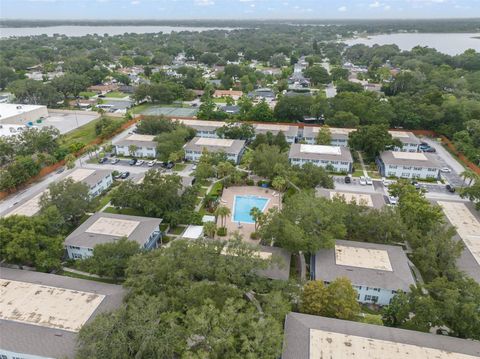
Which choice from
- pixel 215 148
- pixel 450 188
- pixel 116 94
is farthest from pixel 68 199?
pixel 116 94

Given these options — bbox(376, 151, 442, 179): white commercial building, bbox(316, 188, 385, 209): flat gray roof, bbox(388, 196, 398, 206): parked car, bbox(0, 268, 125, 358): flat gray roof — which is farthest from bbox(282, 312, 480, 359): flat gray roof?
bbox(376, 151, 442, 179): white commercial building

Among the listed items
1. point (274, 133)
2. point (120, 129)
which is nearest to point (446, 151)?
point (274, 133)

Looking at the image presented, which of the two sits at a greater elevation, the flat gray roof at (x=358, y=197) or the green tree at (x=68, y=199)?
the green tree at (x=68, y=199)

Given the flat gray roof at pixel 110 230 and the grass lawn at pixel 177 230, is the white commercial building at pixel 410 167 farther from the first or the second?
the flat gray roof at pixel 110 230

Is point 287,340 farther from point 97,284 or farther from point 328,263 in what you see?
point 97,284

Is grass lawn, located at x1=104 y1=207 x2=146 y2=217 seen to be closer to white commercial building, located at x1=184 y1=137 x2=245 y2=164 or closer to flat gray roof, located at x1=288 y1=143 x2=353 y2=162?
white commercial building, located at x1=184 y1=137 x2=245 y2=164

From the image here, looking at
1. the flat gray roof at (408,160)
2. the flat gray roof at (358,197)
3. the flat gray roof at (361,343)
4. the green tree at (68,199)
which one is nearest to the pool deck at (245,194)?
the flat gray roof at (358,197)

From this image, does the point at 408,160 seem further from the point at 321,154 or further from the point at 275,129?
the point at 275,129
